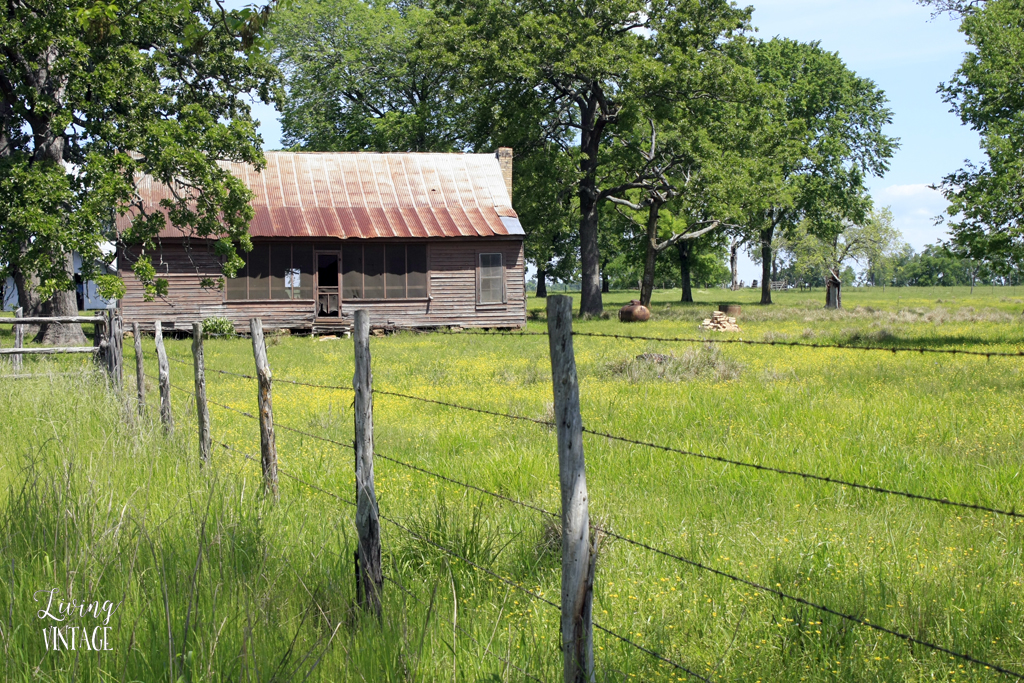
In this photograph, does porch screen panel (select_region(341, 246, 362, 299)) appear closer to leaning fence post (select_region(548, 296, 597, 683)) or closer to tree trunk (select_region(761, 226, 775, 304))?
→ leaning fence post (select_region(548, 296, 597, 683))

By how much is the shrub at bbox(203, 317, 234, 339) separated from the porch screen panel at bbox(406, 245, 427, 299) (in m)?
6.41

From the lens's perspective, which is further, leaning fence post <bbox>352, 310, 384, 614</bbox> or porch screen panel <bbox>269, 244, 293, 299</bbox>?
porch screen panel <bbox>269, 244, 293, 299</bbox>

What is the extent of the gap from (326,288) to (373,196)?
4.14 metres

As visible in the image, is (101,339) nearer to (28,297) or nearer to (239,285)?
(28,297)

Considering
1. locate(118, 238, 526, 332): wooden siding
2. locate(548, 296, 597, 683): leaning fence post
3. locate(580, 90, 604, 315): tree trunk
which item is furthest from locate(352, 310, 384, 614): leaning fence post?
locate(580, 90, 604, 315): tree trunk

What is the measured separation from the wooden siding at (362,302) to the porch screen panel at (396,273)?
0.39m

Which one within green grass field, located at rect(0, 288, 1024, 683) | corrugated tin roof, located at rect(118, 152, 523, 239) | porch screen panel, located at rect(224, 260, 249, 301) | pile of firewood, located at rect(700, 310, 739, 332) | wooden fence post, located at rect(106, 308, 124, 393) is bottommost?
green grass field, located at rect(0, 288, 1024, 683)

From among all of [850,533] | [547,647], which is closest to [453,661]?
[547,647]

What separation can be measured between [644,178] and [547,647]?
3513cm

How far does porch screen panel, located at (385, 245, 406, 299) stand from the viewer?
30.6m

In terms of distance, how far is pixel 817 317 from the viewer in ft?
112

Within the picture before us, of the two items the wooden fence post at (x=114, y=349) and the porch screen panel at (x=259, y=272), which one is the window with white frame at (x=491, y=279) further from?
A: the wooden fence post at (x=114, y=349)

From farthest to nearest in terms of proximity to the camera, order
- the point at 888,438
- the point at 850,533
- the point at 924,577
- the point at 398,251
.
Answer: the point at 398,251, the point at 888,438, the point at 850,533, the point at 924,577

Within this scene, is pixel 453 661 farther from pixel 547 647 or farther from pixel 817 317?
pixel 817 317
